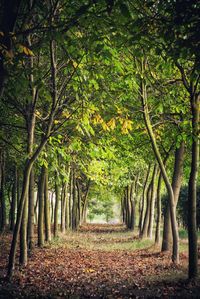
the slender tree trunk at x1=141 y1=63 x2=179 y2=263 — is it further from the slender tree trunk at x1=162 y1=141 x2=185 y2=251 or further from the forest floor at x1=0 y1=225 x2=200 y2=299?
the slender tree trunk at x1=162 y1=141 x2=185 y2=251

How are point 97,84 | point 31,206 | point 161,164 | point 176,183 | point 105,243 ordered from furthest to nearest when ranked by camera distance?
point 105,243
point 176,183
point 31,206
point 161,164
point 97,84

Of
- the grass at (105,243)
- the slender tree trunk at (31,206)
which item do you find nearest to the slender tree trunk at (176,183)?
the grass at (105,243)

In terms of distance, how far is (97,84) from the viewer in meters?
9.30

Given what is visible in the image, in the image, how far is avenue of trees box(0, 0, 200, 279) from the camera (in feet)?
20.5

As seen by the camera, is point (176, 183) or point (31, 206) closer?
point (31, 206)

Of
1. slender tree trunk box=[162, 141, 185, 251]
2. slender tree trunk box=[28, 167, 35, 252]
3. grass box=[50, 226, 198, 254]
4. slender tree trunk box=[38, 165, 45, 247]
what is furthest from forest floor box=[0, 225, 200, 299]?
grass box=[50, 226, 198, 254]

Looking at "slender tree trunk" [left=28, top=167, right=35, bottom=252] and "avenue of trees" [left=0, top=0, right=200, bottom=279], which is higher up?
"avenue of trees" [left=0, top=0, right=200, bottom=279]

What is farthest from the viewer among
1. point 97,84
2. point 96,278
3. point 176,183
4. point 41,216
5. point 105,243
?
point 105,243

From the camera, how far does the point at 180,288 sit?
345 inches

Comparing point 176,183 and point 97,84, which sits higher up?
point 97,84

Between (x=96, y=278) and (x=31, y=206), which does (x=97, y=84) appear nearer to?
(x=96, y=278)

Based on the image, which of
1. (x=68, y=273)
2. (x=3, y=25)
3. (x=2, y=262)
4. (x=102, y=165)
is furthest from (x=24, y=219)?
(x=3, y=25)

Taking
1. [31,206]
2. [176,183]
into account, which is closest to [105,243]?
[176,183]

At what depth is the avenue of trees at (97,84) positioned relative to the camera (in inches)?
247
